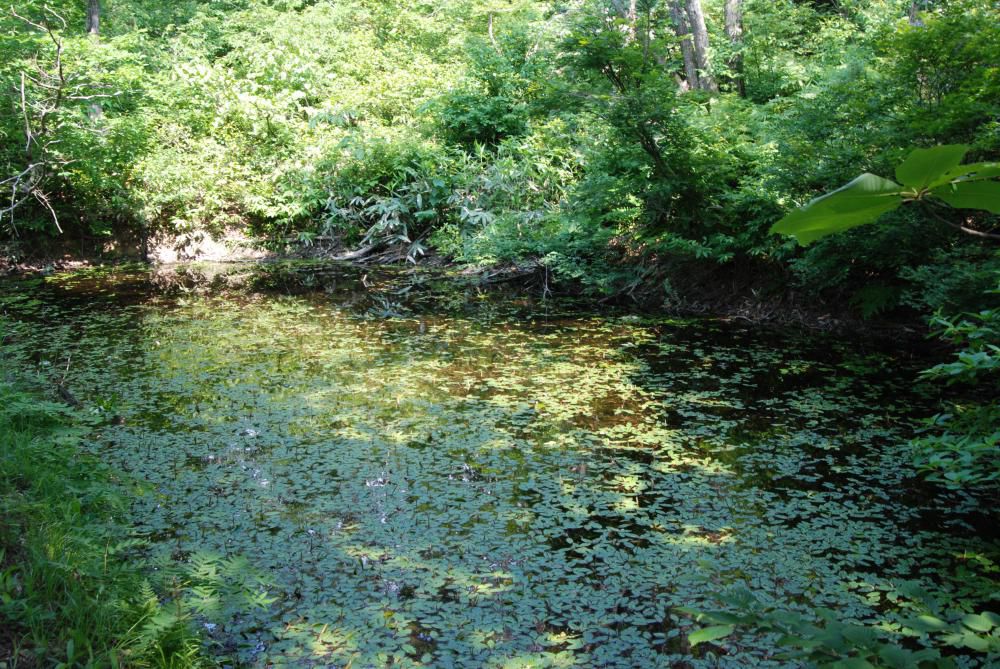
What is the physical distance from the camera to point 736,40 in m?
11.0

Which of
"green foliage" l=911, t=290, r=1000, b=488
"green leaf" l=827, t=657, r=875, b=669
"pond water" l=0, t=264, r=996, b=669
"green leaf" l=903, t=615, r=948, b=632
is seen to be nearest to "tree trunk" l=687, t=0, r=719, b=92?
"pond water" l=0, t=264, r=996, b=669

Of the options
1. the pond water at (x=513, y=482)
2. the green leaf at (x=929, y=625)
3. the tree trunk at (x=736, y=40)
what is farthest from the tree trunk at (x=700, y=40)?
the green leaf at (x=929, y=625)

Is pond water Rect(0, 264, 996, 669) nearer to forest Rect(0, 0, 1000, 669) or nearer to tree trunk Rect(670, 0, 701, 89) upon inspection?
forest Rect(0, 0, 1000, 669)

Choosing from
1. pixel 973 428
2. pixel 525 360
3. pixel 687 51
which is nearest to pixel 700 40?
pixel 687 51

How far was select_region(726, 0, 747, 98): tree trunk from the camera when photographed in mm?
10625

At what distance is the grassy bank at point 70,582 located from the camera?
2166 millimetres

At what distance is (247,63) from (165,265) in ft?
16.0

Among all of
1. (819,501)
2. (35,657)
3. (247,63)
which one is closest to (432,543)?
(35,657)

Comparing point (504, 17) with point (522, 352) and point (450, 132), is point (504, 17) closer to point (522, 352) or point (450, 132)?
point (450, 132)

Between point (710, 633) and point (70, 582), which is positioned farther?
point (70, 582)

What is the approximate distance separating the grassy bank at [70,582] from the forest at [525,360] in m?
0.01

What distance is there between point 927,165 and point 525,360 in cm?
523

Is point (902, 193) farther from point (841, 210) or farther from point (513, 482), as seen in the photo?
point (513, 482)

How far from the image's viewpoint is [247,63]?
13.9 meters
